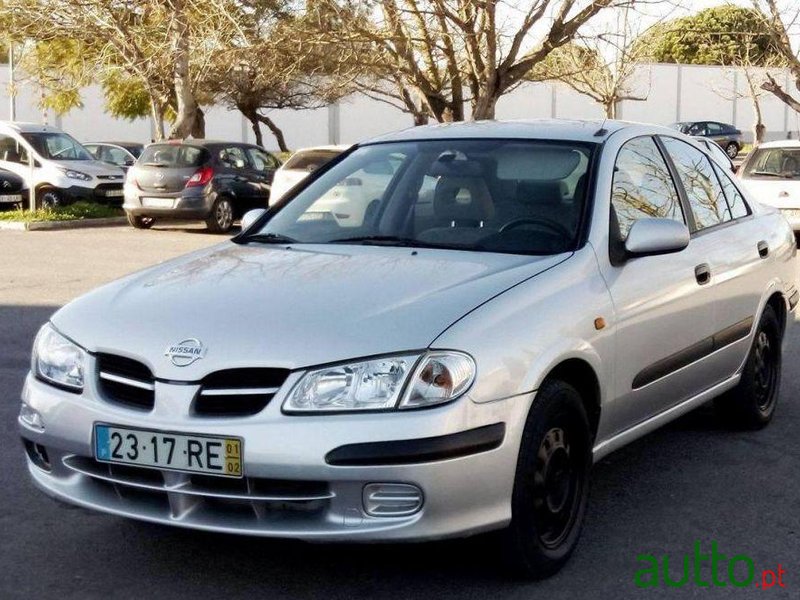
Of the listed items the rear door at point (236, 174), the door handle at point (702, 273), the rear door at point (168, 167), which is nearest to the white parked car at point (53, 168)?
the rear door at point (168, 167)

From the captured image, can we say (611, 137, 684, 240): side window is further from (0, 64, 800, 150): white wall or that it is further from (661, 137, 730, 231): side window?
(0, 64, 800, 150): white wall

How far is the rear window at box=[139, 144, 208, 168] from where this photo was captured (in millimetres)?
20250

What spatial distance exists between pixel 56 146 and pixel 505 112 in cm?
3747

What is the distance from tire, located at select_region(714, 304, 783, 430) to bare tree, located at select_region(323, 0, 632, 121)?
536 inches

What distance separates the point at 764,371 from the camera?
21.9 ft

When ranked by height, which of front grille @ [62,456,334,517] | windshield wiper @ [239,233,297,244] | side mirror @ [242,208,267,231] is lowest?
front grille @ [62,456,334,517]

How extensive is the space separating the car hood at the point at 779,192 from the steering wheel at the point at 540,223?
42.0ft

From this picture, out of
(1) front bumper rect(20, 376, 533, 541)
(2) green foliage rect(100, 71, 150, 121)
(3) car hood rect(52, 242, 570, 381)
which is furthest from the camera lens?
(2) green foliage rect(100, 71, 150, 121)

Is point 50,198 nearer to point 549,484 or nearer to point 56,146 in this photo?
point 56,146

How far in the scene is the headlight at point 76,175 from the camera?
78.0ft

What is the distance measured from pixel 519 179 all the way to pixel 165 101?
25526 mm

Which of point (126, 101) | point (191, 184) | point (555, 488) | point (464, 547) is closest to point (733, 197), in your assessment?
point (555, 488)

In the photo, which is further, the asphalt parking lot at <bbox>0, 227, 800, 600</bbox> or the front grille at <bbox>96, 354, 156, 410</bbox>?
the asphalt parking lot at <bbox>0, 227, 800, 600</bbox>

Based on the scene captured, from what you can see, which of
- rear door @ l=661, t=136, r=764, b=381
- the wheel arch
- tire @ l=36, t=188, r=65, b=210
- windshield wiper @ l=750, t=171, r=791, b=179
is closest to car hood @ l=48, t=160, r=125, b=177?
tire @ l=36, t=188, r=65, b=210
